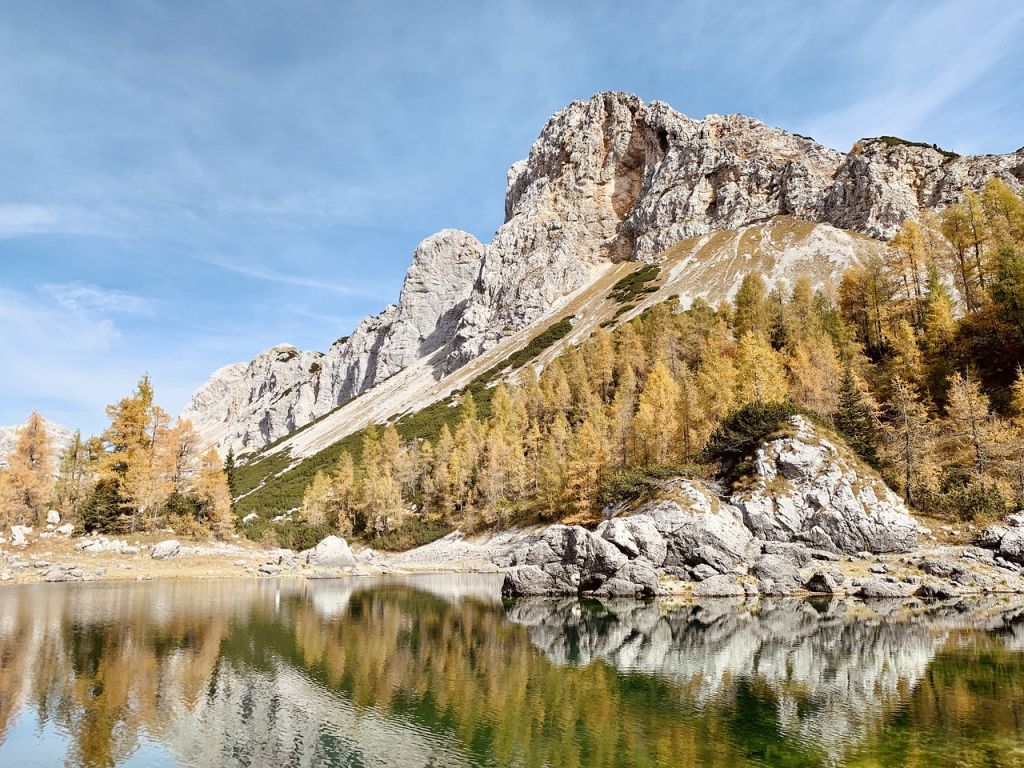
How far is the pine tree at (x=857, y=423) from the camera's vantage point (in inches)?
2099

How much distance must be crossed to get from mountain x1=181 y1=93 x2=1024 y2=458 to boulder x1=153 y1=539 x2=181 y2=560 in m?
88.2

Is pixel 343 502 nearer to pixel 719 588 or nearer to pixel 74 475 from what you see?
pixel 74 475

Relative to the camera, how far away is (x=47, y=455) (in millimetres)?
72062

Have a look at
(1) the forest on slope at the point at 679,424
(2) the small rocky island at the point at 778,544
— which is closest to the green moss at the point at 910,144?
(1) the forest on slope at the point at 679,424

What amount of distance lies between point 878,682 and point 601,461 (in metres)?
50.7

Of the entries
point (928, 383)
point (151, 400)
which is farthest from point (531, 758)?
point (151, 400)

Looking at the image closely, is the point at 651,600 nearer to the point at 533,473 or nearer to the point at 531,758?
the point at 531,758

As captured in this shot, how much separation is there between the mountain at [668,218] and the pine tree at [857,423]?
78087mm

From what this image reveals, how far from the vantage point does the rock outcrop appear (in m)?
46.8

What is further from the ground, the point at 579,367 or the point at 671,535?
the point at 579,367

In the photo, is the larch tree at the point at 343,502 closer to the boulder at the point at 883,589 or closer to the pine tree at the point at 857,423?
the pine tree at the point at 857,423

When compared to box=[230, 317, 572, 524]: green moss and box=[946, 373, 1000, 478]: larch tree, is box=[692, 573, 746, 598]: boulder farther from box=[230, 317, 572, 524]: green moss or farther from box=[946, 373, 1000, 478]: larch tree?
box=[230, 317, 572, 524]: green moss

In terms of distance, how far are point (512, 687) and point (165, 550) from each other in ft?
172

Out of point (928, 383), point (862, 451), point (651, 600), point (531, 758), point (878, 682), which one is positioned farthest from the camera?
point (928, 383)
